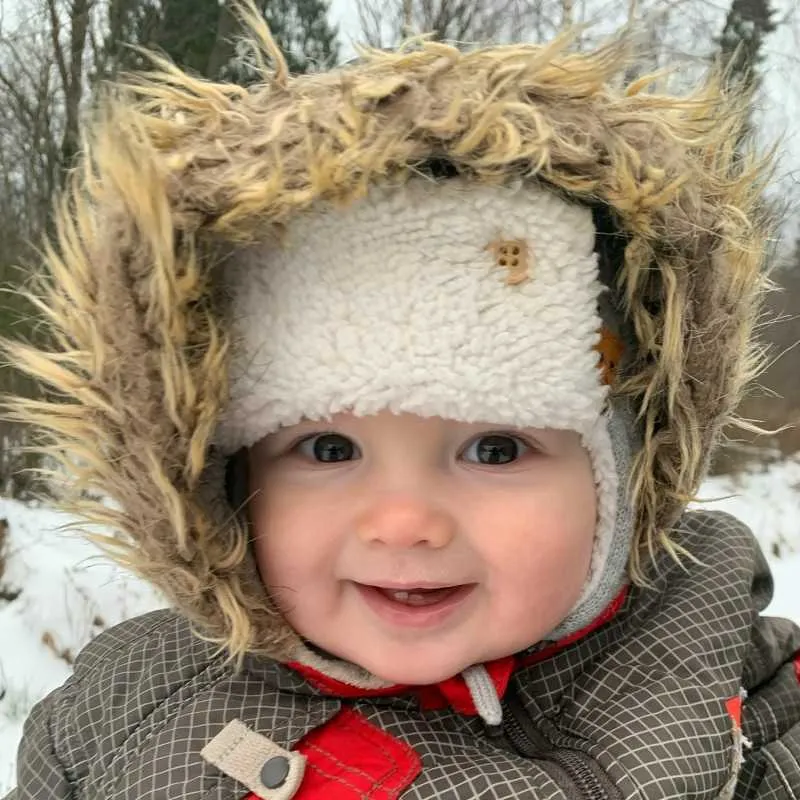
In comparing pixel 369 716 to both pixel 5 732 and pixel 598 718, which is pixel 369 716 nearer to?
pixel 598 718

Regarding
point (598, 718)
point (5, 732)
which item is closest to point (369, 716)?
point (598, 718)

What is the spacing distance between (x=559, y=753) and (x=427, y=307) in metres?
0.58

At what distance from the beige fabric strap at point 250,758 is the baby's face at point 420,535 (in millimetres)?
131

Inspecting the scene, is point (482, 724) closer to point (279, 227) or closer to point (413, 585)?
point (413, 585)

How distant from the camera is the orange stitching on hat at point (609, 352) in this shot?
3.08 feet

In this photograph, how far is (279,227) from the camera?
83 centimetres

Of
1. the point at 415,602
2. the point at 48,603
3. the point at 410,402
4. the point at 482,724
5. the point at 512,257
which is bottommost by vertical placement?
the point at 48,603

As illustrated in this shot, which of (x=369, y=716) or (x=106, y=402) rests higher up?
(x=106, y=402)

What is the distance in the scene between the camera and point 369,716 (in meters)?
1.01

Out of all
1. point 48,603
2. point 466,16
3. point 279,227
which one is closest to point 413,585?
point 279,227

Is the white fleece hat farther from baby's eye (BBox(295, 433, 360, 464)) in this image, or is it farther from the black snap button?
the black snap button

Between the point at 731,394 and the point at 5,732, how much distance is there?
206 cm

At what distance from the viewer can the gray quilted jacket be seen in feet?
3.08

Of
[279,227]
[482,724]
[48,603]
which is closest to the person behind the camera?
[279,227]
